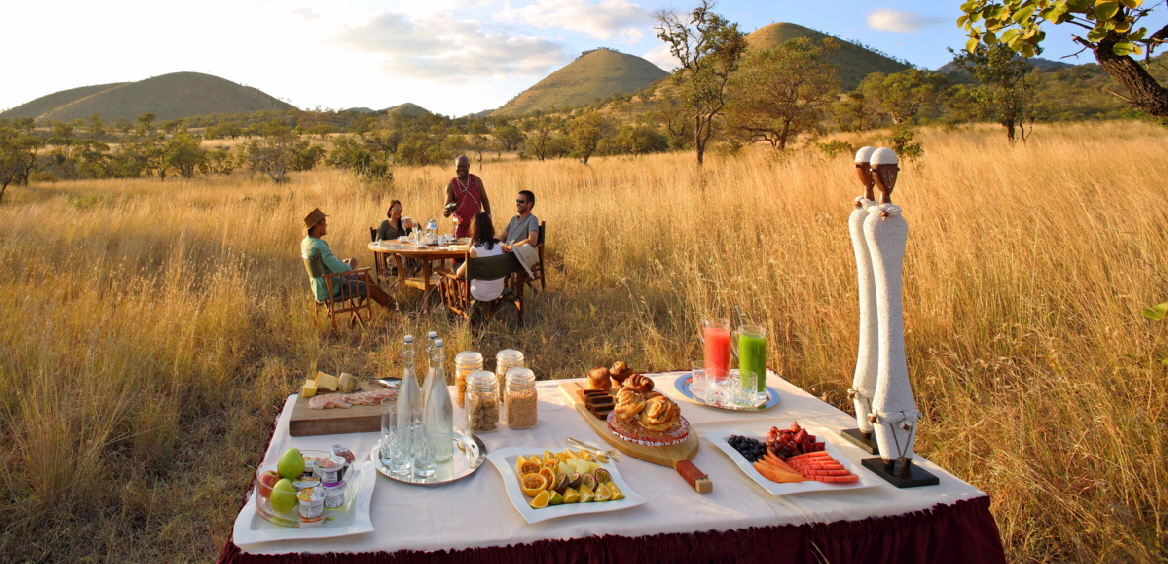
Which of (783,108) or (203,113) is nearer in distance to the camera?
(783,108)

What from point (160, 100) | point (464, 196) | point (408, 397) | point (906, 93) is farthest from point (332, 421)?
point (160, 100)

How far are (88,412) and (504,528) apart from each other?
2.98m

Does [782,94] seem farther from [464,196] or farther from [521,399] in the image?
[521,399]

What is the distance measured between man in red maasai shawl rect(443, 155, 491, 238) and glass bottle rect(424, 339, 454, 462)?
5.16 meters

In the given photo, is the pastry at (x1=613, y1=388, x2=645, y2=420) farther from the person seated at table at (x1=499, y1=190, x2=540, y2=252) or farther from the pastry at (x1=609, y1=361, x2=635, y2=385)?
the person seated at table at (x1=499, y1=190, x2=540, y2=252)

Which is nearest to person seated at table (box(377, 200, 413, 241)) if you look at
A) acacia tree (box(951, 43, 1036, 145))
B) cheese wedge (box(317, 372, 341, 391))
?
cheese wedge (box(317, 372, 341, 391))

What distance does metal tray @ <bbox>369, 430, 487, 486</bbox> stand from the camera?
1460 millimetres

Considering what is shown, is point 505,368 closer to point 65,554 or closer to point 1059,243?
point 65,554

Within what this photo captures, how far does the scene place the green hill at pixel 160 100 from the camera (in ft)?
193

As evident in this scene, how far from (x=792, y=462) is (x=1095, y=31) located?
6.56 ft

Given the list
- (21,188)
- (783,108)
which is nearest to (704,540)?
(783,108)

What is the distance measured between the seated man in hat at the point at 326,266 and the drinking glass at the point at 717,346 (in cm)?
380

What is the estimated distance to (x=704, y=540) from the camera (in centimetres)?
130

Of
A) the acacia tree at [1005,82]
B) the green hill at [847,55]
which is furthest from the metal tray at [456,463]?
the green hill at [847,55]
